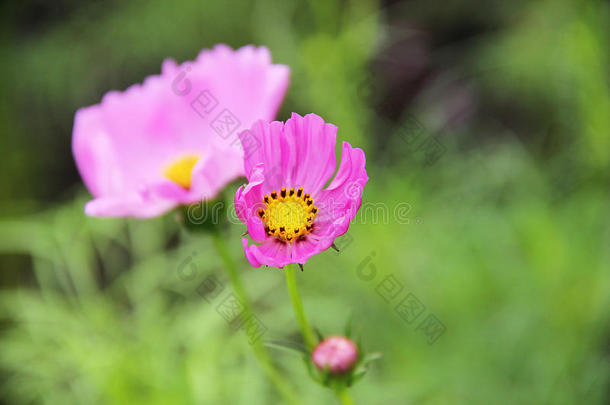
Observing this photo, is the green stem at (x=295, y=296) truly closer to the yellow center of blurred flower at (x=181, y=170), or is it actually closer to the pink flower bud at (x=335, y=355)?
the pink flower bud at (x=335, y=355)

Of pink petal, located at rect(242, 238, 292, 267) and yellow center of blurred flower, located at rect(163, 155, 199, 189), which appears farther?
yellow center of blurred flower, located at rect(163, 155, 199, 189)

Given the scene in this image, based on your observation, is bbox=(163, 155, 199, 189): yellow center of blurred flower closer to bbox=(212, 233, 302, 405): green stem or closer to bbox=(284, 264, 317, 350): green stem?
bbox=(212, 233, 302, 405): green stem

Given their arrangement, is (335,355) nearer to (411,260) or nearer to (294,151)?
(294,151)

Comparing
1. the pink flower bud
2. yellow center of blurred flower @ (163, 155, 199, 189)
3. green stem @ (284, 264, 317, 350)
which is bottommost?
the pink flower bud

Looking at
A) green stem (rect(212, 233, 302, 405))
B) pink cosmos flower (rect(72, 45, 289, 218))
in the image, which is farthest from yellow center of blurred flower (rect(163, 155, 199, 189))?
green stem (rect(212, 233, 302, 405))

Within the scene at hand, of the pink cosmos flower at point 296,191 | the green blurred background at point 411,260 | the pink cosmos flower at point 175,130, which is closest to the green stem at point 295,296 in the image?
the pink cosmos flower at point 296,191

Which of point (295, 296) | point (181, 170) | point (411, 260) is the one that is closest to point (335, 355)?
point (295, 296)

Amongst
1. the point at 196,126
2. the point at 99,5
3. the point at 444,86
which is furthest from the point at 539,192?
the point at 99,5
